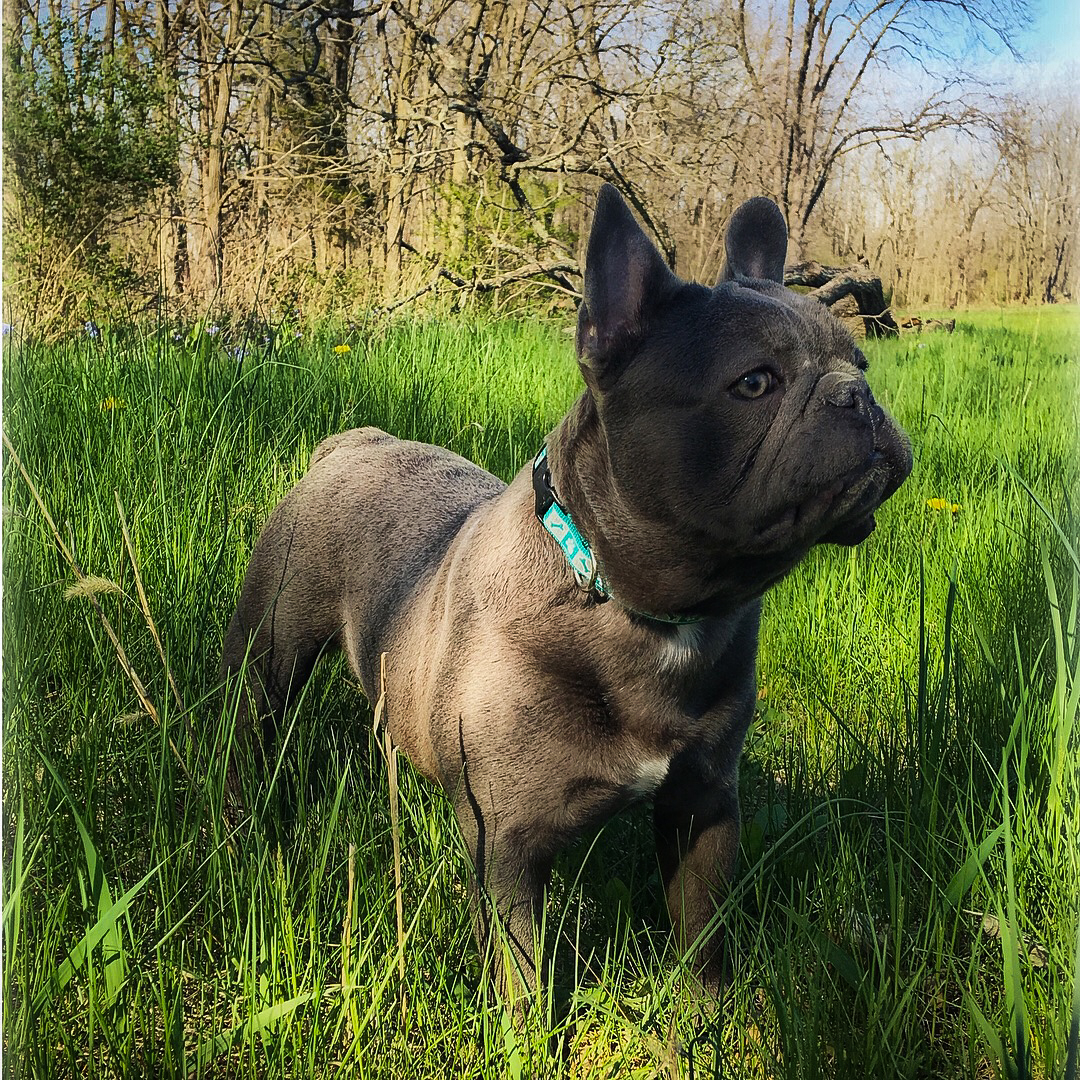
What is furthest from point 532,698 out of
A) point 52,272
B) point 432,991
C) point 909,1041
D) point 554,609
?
point 52,272

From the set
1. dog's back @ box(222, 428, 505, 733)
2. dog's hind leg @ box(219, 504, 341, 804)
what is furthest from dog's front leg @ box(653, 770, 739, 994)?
dog's hind leg @ box(219, 504, 341, 804)

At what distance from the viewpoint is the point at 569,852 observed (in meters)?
2.80

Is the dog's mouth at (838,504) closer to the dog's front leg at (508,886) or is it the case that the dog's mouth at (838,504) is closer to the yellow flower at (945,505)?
the yellow flower at (945,505)

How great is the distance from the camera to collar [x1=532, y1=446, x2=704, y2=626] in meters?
2.16

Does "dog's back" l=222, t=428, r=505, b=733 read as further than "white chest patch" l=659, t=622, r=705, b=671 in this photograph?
Yes

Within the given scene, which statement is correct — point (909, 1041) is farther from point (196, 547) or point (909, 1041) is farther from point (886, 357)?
point (196, 547)

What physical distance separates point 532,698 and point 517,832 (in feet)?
0.92

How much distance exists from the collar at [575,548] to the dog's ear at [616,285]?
283mm

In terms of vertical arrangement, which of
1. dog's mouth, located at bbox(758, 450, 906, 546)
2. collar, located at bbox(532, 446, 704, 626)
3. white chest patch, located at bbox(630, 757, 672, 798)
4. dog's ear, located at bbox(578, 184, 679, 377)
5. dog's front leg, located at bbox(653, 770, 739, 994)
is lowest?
dog's front leg, located at bbox(653, 770, 739, 994)

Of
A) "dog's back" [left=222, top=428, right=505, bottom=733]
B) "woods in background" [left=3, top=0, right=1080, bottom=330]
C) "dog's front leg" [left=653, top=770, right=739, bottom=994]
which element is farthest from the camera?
"dog's back" [left=222, top=428, right=505, bottom=733]

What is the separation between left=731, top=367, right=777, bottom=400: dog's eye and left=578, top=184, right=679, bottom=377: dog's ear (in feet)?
0.71

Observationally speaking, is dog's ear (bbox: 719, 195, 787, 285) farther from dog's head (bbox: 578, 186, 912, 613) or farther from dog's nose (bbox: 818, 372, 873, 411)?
dog's nose (bbox: 818, 372, 873, 411)

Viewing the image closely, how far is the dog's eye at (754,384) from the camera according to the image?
1991 millimetres

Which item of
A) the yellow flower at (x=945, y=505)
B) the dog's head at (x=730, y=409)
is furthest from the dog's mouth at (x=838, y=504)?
the yellow flower at (x=945, y=505)
